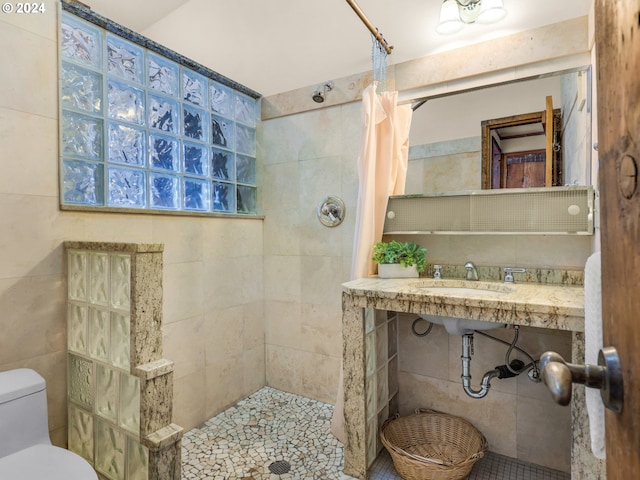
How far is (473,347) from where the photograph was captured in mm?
1972

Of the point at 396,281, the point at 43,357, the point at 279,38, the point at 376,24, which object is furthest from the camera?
the point at 279,38

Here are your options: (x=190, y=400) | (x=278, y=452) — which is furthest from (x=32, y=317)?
(x=278, y=452)

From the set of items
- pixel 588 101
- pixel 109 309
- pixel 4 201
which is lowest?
pixel 109 309

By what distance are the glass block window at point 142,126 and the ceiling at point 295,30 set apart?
0.22 meters

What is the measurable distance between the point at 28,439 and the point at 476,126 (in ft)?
8.06

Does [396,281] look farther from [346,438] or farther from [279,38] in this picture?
[279,38]

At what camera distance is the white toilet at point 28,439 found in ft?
3.97

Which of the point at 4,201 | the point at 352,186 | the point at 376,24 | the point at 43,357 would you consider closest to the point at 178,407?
the point at 43,357

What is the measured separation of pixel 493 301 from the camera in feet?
4.62

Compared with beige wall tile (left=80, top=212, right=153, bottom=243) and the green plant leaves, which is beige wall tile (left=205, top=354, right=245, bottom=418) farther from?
the green plant leaves

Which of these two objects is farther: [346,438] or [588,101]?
[346,438]

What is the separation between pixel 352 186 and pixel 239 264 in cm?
97

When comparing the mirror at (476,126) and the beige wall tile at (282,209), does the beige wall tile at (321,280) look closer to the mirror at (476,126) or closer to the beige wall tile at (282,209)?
the beige wall tile at (282,209)

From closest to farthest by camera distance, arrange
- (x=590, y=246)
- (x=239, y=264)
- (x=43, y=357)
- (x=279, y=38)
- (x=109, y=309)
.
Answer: (x=109, y=309) < (x=43, y=357) < (x=590, y=246) < (x=279, y=38) < (x=239, y=264)
